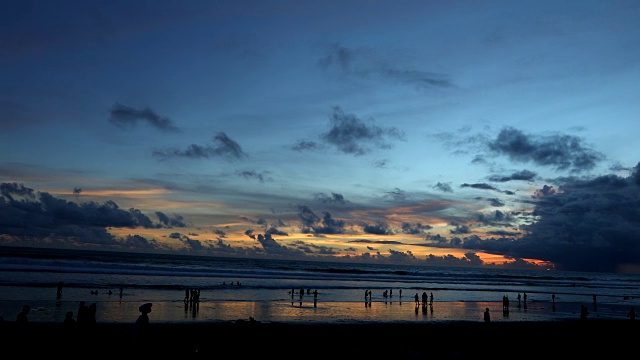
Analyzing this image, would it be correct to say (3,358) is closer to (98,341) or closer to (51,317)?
(98,341)

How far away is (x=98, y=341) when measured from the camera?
21266 millimetres

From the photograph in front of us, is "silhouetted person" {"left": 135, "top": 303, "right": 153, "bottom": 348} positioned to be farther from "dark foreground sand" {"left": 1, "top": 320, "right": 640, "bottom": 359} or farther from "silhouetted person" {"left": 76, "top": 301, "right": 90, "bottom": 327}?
"silhouetted person" {"left": 76, "top": 301, "right": 90, "bottom": 327}

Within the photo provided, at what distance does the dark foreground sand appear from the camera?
19.2 meters

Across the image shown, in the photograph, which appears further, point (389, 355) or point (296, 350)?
point (296, 350)

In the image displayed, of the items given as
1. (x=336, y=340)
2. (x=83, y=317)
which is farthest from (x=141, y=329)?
(x=336, y=340)

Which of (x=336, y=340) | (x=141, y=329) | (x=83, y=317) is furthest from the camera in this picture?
(x=336, y=340)

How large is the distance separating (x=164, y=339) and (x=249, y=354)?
5235 millimetres

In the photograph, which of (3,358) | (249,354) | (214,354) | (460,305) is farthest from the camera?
(460,305)

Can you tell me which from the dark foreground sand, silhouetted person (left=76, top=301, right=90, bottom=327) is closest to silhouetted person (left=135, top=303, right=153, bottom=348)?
the dark foreground sand

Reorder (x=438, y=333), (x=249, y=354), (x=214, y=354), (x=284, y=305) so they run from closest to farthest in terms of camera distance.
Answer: (x=214, y=354)
(x=249, y=354)
(x=438, y=333)
(x=284, y=305)

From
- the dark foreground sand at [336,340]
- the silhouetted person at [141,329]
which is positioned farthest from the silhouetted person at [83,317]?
the silhouetted person at [141,329]

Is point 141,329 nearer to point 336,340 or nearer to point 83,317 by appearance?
point 83,317

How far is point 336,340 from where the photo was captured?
25.4 m

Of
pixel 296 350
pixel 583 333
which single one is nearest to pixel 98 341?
pixel 296 350
